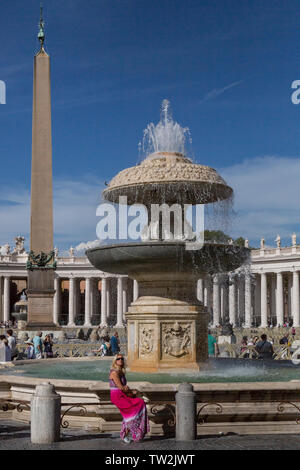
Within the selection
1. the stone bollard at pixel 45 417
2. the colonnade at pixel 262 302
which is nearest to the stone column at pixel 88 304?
the colonnade at pixel 262 302

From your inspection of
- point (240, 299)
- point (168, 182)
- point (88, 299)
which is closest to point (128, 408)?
point (168, 182)

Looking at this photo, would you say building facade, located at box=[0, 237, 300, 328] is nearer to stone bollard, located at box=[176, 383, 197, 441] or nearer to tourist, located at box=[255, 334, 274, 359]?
tourist, located at box=[255, 334, 274, 359]

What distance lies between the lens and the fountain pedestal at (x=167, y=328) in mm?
15602

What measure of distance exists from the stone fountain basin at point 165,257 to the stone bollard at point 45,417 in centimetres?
532

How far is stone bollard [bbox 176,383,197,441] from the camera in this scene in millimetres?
10516

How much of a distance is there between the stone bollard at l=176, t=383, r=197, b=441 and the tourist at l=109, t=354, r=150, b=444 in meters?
0.51

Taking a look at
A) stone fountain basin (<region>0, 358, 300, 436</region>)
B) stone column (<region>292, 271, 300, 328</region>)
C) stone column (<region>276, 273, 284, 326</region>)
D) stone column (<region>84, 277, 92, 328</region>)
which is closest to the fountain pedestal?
stone fountain basin (<region>0, 358, 300, 436</region>)

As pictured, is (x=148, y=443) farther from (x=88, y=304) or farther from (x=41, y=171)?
(x=88, y=304)

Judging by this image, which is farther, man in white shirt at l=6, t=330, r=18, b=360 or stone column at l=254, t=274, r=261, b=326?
stone column at l=254, t=274, r=261, b=326

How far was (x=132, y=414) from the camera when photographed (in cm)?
1060

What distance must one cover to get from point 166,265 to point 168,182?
1922 millimetres
